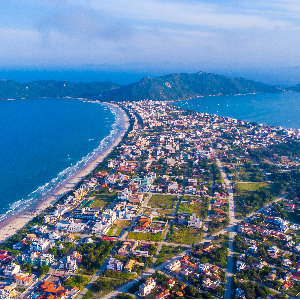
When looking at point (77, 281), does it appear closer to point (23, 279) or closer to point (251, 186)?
point (23, 279)

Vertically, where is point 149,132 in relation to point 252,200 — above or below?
above

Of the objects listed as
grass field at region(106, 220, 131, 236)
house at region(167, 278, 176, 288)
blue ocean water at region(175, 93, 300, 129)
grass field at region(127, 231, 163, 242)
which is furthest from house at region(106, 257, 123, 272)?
blue ocean water at region(175, 93, 300, 129)

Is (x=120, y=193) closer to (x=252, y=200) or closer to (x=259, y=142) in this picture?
(x=252, y=200)

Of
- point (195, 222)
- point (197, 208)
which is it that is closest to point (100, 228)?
point (195, 222)

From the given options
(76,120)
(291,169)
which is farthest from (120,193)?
(76,120)

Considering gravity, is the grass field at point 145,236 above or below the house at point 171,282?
above

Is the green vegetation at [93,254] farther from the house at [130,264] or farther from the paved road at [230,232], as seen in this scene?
the paved road at [230,232]

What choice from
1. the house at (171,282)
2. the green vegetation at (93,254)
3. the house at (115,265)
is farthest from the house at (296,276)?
the green vegetation at (93,254)

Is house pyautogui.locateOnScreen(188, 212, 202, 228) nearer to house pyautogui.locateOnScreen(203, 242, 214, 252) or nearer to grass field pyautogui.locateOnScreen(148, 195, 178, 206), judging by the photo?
house pyautogui.locateOnScreen(203, 242, 214, 252)
